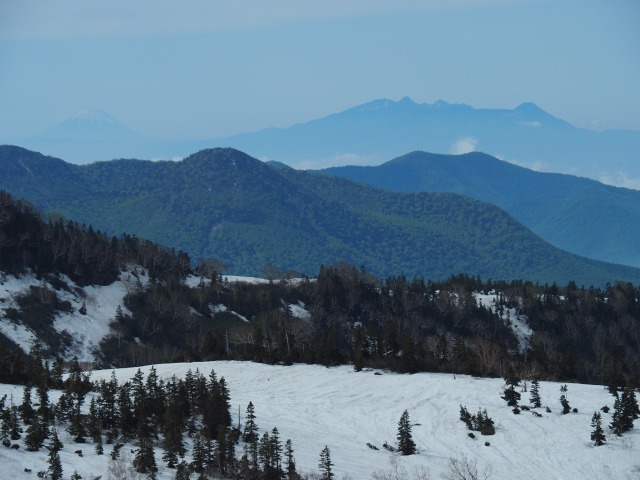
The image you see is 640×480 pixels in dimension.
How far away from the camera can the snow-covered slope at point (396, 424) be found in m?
77.8

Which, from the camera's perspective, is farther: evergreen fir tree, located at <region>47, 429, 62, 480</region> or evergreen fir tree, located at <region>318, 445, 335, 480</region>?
evergreen fir tree, located at <region>318, 445, 335, 480</region>

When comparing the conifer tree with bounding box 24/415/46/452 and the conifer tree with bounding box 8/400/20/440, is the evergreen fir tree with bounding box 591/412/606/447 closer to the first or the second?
the conifer tree with bounding box 24/415/46/452

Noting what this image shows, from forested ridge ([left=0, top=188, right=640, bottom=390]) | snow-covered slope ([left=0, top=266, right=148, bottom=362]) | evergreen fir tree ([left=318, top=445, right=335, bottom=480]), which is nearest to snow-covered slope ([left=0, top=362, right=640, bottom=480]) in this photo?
evergreen fir tree ([left=318, top=445, right=335, bottom=480])

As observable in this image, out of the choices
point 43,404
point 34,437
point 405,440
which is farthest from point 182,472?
point 405,440

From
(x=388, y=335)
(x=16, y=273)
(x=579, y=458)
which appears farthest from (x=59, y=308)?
(x=579, y=458)

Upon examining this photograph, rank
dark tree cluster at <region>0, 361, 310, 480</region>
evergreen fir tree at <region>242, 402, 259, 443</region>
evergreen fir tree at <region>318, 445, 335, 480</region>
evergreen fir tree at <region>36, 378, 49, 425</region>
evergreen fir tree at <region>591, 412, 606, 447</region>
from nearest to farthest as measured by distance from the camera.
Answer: dark tree cluster at <region>0, 361, 310, 480</region> < evergreen fir tree at <region>318, 445, 335, 480</region> < evergreen fir tree at <region>36, 378, 49, 425</region> < evergreen fir tree at <region>242, 402, 259, 443</region> < evergreen fir tree at <region>591, 412, 606, 447</region>

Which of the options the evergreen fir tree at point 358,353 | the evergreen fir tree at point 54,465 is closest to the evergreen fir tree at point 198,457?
the evergreen fir tree at point 54,465

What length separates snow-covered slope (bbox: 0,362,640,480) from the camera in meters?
77.8

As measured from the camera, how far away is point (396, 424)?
92.8 m

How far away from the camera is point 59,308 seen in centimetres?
15162

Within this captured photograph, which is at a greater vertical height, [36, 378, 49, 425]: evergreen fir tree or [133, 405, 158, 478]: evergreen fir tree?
[36, 378, 49, 425]: evergreen fir tree

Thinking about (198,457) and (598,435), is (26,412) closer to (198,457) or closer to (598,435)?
(198,457)

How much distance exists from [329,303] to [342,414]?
98.5 meters

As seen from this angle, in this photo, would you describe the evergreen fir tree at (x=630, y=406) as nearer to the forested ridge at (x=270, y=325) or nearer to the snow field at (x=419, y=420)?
the snow field at (x=419, y=420)
